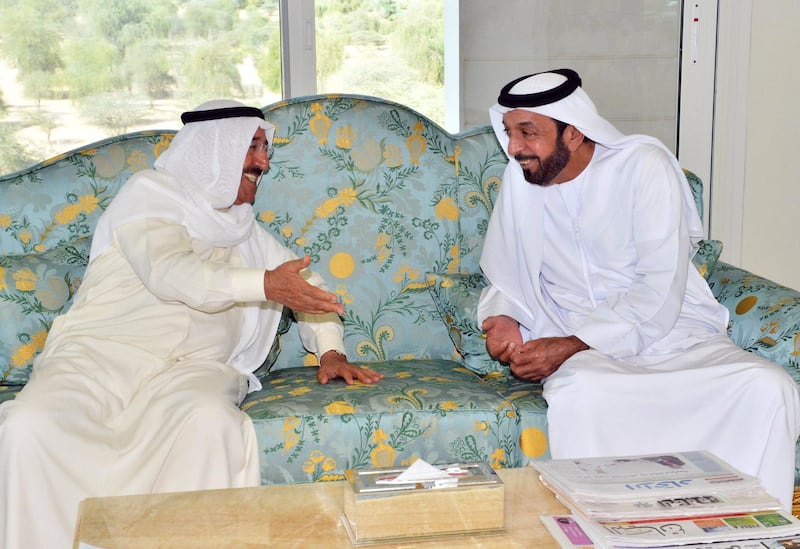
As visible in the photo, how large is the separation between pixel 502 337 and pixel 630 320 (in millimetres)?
389

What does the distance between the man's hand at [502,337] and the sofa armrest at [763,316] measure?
0.66 m

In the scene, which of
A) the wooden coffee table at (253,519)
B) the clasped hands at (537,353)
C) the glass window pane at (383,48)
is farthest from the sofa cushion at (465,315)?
the glass window pane at (383,48)

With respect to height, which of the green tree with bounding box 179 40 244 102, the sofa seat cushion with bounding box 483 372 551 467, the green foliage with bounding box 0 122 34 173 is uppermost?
the green tree with bounding box 179 40 244 102

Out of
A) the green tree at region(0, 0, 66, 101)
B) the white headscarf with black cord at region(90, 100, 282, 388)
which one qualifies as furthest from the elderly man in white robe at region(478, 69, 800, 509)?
the green tree at region(0, 0, 66, 101)

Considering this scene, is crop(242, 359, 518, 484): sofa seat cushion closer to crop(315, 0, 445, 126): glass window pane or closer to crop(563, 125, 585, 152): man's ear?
crop(563, 125, 585, 152): man's ear

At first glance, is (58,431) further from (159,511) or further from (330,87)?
(330,87)

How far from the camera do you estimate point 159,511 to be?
1764 mm

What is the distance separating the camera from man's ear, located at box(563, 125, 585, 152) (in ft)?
9.57

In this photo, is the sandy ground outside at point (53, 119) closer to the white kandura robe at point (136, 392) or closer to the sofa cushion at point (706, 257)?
Answer: the white kandura robe at point (136, 392)

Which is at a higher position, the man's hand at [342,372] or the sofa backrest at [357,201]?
the sofa backrest at [357,201]

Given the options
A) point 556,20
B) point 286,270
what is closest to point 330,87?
point 556,20

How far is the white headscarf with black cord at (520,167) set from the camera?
2.88 meters

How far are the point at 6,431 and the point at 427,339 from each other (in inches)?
54.6

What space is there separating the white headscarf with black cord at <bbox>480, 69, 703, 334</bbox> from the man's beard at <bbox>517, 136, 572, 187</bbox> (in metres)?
0.04
